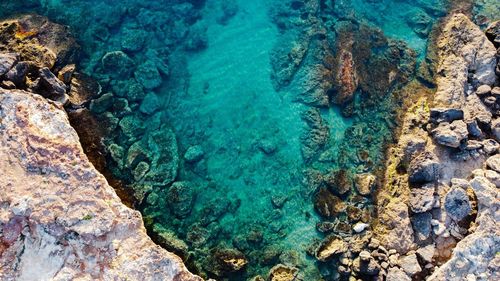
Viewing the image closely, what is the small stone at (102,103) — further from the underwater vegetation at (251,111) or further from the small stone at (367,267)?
the small stone at (367,267)

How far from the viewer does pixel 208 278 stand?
37.0 feet

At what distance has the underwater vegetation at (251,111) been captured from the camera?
1191 centimetres

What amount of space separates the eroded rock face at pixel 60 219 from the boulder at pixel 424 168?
7466 mm

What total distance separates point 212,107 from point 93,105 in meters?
4.10

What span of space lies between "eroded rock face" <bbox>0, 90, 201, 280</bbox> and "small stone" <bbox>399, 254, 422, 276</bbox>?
603 centimetres

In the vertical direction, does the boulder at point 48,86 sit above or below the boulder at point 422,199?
above

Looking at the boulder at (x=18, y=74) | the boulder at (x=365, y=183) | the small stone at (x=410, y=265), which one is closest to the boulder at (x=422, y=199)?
the boulder at (x=365, y=183)

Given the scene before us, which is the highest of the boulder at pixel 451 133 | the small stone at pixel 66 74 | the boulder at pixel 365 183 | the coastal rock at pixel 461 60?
the small stone at pixel 66 74

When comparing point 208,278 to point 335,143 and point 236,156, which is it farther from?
point 335,143

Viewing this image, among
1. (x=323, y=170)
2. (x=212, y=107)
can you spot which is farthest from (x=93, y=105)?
(x=323, y=170)

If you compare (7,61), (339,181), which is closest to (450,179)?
(339,181)

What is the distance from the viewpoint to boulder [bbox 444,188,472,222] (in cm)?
1111

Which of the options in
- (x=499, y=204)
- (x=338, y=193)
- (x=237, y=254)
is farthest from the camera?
(x=338, y=193)

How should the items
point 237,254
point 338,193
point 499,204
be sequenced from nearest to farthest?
point 499,204 < point 237,254 < point 338,193
